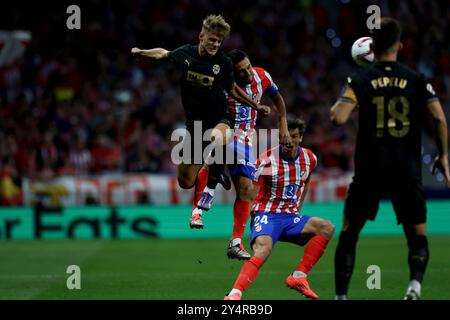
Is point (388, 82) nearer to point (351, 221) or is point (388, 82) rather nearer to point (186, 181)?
point (351, 221)

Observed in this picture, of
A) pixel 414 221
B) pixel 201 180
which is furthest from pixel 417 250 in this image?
pixel 201 180

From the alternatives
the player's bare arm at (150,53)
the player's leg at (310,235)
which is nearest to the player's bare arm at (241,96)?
the player's bare arm at (150,53)

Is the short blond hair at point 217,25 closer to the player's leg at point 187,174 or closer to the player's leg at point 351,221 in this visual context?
the player's leg at point 187,174

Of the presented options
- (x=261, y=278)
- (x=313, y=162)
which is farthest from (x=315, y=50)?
(x=313, y=162)

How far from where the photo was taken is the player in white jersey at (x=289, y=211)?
10.4 m

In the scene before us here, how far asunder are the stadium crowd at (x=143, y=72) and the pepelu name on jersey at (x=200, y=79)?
9884mm

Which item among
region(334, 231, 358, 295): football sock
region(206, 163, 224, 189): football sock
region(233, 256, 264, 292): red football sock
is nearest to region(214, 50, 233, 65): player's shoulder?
region(206, 163, 224, 189): football sock

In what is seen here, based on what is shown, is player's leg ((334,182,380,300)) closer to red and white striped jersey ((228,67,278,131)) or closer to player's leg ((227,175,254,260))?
player's leg ((227,175,254,260))

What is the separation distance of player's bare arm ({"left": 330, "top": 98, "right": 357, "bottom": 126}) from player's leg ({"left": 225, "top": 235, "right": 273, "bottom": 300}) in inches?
88.7

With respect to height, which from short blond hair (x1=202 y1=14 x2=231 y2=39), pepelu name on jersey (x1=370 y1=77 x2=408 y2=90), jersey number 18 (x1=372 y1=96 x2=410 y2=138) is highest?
short blond hair (x1=202 y1=14 x2=231 y2=39)

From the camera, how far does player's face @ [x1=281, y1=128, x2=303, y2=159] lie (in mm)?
10812

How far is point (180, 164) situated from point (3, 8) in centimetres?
1434
